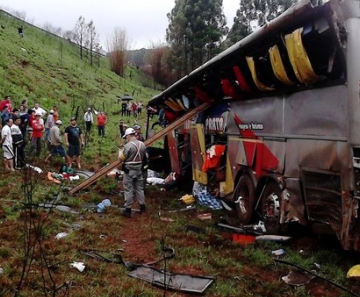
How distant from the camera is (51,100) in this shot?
2555 centimetres

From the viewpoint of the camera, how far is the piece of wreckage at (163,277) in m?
5.16

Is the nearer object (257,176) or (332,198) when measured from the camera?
(332,198)

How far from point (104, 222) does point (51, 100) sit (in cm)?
1841

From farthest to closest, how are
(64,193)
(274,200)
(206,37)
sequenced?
1. (206,37)
2. (64,193)
3. (274,200)

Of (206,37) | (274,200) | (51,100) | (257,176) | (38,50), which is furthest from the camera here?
(206,37)

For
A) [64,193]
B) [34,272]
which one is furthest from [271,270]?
[64,193]

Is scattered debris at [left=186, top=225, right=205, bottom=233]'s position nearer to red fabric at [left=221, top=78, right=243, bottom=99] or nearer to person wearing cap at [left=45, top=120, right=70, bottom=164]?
red fabric at [left=221, top=78, right=243, bottom=99]

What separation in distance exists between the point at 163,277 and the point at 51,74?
28858mm

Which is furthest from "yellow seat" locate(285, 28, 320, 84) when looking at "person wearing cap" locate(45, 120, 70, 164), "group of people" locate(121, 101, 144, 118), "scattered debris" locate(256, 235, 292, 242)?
"group of people" locate(121, 101, 144, 118)

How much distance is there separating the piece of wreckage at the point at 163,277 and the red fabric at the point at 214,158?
162 inches

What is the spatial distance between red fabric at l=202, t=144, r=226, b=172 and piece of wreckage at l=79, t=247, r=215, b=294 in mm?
4114

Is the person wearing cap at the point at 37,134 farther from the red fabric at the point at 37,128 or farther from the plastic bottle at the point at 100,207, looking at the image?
the plastic bottle at the point at 100,207

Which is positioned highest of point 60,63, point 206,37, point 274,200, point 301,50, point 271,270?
point 206,37

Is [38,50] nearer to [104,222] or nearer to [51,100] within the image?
[51,100]
